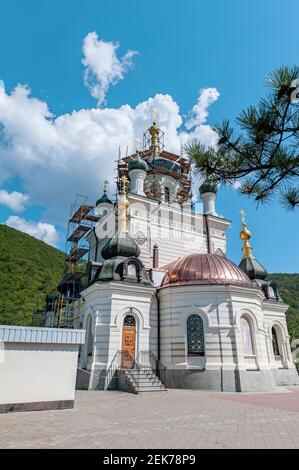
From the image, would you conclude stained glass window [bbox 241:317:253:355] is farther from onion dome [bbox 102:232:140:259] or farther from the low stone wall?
the low stone wall

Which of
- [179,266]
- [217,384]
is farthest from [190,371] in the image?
[179,266]

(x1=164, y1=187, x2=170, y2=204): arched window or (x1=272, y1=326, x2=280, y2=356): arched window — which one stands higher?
(x1=164, y1=187, x2=170, y2=204): arched window

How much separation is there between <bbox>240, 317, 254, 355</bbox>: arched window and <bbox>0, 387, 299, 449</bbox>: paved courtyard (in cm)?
583

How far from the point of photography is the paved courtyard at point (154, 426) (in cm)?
567

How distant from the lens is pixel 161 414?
27.8 ft

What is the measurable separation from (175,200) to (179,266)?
1041 cm

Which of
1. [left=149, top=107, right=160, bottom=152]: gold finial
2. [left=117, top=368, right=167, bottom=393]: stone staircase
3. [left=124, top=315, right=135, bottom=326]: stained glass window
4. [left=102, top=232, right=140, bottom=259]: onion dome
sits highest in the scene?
[left=149, top=107, right=160, bottom=152]: gold finial

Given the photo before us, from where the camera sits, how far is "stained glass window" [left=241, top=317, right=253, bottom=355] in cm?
1600

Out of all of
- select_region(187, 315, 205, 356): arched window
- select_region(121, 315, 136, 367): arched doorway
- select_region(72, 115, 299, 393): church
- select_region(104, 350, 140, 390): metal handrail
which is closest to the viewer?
select_region(104, 350, 140, 390): metal handrail

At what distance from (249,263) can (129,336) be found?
10.7m

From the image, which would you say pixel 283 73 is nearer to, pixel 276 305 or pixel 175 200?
pixel 276 305

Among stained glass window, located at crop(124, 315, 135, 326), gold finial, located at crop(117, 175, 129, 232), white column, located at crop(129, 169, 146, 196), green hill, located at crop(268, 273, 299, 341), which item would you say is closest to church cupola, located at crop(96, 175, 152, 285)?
gold finial, located at crop(117, 175, 129, 232)

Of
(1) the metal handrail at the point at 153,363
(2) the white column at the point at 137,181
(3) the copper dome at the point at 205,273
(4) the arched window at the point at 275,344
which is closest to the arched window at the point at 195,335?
(1) the metal handrail at the point at 153,363

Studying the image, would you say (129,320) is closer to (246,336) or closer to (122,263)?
(122,263)
